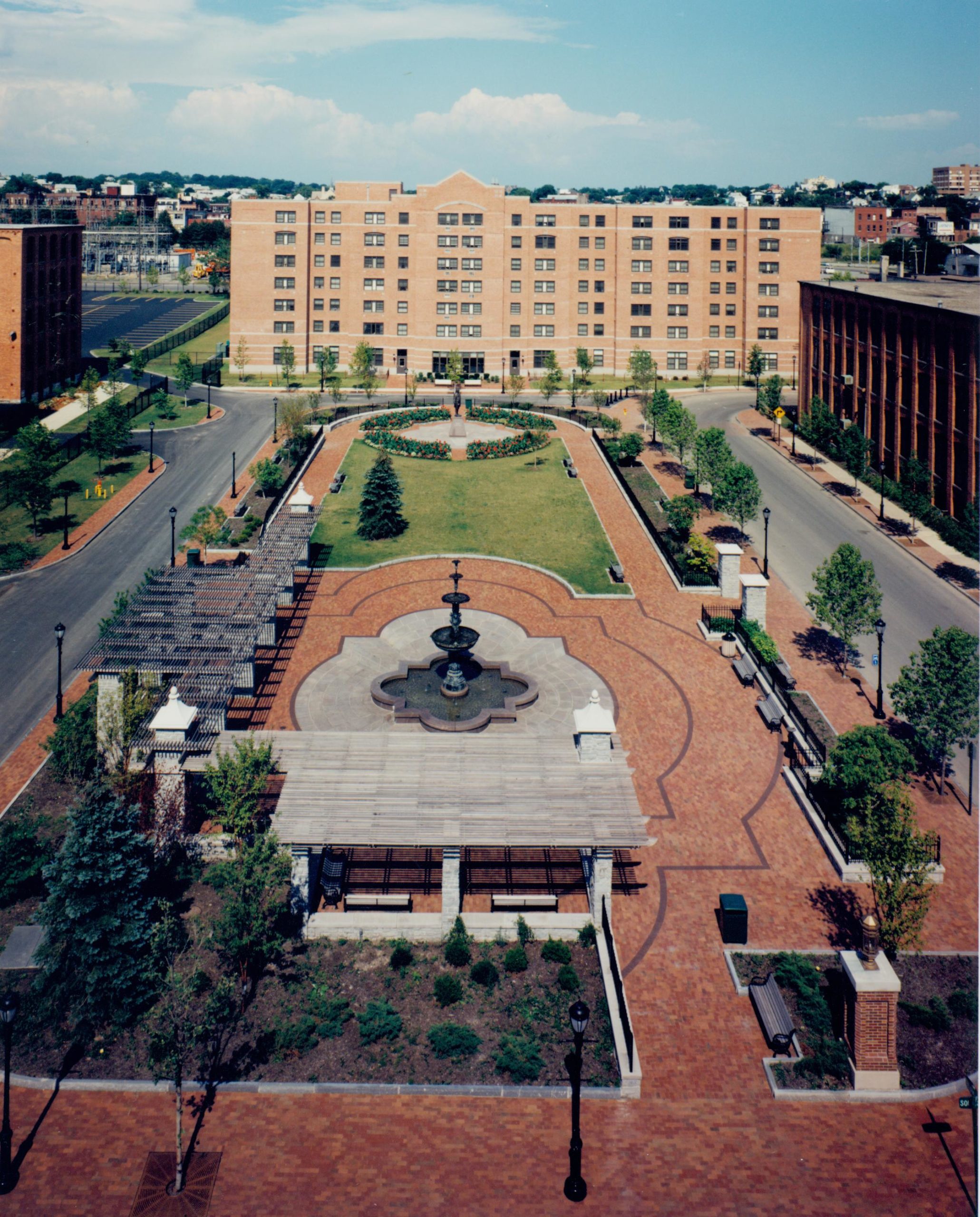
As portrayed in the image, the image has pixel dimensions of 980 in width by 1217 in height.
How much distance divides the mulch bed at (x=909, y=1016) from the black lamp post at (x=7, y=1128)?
46.7 ft

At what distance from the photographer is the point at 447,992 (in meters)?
21.5

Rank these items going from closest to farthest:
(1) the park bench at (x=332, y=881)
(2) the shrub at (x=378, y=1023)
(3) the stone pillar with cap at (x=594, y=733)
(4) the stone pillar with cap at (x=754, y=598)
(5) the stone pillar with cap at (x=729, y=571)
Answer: (2) the shrub at (x=378, y=1023), (1) the park bench at (x=332, y=881), (3) the stone pillar with cap at (x=594, y=733), (4) the stone pillar with cap at (x=754, y=598), (5) the stone pillar with cap at (x=729, y=571)

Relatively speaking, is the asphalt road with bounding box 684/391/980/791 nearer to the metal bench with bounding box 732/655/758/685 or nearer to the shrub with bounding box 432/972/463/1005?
the metal bench with bounding box 732/655/758/685

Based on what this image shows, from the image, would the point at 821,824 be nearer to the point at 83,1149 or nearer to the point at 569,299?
the point at 83,1149

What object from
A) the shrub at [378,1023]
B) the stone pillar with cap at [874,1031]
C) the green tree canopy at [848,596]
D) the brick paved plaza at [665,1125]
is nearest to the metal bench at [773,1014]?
the brick paved plaza at [665,1125]

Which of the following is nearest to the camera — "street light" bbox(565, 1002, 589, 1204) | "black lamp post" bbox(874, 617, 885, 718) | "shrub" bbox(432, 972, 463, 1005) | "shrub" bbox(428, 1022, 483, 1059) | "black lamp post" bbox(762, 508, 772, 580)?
"street light" bbox(565, 1002, 589, 1204)

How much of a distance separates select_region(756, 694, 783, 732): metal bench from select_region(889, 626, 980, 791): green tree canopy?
3.80m

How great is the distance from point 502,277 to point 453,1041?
86552 millimetres

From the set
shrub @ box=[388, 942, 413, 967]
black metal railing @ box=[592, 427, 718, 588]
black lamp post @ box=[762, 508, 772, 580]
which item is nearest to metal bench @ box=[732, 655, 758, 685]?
black metal railing @ box=[592, 427, 718, 588]

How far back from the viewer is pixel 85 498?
58.7 meters

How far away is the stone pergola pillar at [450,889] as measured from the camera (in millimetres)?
23531

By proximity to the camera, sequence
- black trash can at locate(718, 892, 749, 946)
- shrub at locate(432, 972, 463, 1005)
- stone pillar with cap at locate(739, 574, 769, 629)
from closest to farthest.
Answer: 1. shrub at locate(432, 972, 463, 1005)
2. black trash can at locate(718, 892, 749, 946)
3. stone pillar with cap at locate(739, 574, 769, 629)

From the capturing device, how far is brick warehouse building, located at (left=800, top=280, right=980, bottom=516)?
5306 cm

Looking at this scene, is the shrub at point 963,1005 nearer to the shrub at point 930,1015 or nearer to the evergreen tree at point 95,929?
the shrub at point 930,1015
